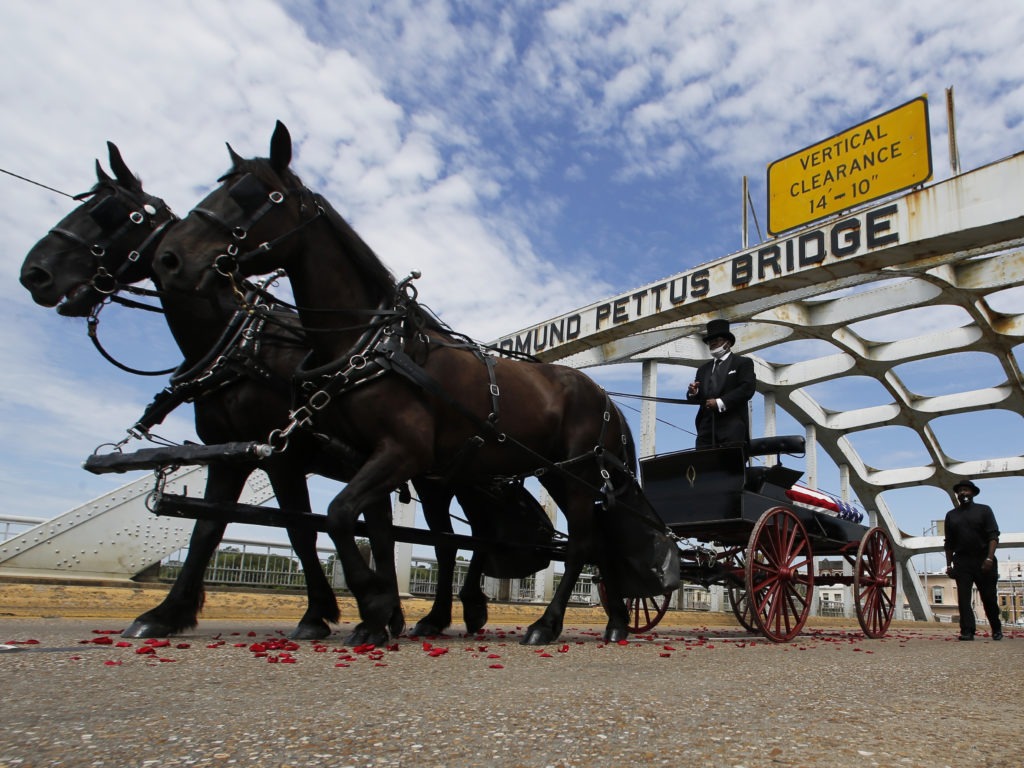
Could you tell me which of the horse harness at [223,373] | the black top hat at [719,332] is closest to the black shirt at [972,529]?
the black top hat at [719,332]

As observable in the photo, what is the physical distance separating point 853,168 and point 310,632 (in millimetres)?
11070

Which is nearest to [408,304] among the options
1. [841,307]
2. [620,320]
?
[620,320]

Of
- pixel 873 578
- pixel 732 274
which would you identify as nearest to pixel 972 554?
pixel 873 578

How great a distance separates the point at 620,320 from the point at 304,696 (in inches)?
467

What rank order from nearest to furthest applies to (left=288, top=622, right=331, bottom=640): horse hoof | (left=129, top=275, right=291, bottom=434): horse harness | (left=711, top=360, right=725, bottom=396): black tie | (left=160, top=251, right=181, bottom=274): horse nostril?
Answer: (left=160, top=251, right=181, bottom=274): horse nostril → (left=129, top=275, right=291, bottom=434): horse harness → (left=288, top=622, right=331, bottom=640): horse hoof → (left=711, top=360, right=725, bottom=396): black tie

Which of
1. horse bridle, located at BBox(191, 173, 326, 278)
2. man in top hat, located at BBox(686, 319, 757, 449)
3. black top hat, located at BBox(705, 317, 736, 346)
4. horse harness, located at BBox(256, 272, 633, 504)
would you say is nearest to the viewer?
horse bridle, located at BBox(191, 173, 326, 278)

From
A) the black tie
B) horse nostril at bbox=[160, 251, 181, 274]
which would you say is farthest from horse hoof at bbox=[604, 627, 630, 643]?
horse nostril at bbox=[160, 251, 181, 274]

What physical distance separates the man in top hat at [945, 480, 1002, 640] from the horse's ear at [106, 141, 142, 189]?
921cm

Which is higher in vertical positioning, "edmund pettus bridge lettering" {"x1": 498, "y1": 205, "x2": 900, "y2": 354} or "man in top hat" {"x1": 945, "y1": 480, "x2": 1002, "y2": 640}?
"edmund pettus bridge lettering" {"x1": 498, "y1": 205, "x2": 900, "y2": 354}

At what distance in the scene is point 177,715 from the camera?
2281mm

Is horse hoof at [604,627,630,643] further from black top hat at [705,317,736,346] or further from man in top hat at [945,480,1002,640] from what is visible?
man in top hat at [945,480,1002,640]

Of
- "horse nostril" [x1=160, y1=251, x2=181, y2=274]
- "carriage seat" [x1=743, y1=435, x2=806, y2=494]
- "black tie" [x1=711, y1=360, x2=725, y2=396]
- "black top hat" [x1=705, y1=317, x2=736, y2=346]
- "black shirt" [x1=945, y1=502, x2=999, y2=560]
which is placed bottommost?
"black shirt" [x1=945, y1=502, x2=999, y2=560]

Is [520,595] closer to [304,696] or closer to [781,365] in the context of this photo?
[781,365]

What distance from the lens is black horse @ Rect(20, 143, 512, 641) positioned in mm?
4465
